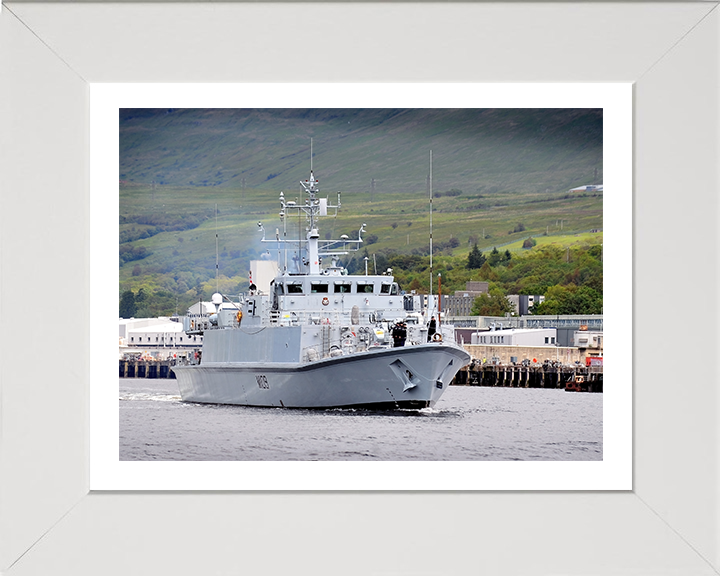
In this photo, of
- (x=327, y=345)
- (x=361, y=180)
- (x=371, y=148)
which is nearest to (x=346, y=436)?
(x=327, y=345)

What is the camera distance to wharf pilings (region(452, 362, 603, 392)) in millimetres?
38744

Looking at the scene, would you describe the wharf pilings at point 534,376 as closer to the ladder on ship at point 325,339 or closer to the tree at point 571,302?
the tree at point 571,302

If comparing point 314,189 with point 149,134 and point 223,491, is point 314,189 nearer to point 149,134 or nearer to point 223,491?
point 223,491

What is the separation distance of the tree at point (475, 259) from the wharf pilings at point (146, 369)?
19.7 metres

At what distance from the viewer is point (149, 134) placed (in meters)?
67.0

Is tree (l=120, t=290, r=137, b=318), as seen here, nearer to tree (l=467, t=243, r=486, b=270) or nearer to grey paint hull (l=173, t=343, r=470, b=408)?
tree (l=467, t=243, r=486, b=270)

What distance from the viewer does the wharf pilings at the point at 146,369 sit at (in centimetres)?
5409

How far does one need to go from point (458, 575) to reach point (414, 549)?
0.40 m

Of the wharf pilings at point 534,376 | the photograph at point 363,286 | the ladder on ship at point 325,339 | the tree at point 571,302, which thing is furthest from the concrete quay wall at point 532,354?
the ladder on ship at point 325,339

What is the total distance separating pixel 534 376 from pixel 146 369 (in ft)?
73.5
